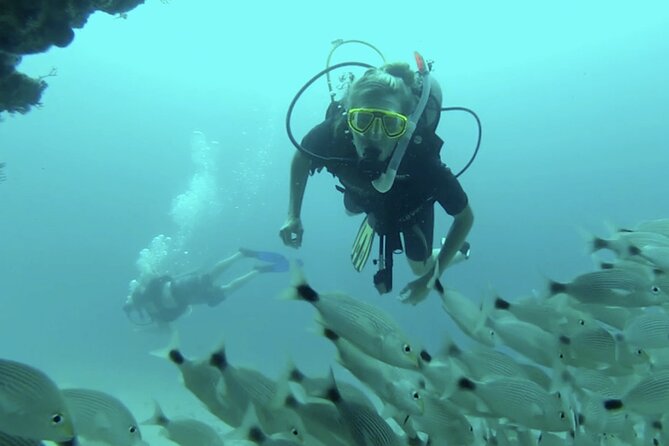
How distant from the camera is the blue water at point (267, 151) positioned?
43.0m

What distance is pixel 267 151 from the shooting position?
73.0m

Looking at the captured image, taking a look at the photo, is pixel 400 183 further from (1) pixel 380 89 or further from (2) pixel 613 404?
(2) pixel 613 404

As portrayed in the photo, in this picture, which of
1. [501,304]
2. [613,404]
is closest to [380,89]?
[501,304]

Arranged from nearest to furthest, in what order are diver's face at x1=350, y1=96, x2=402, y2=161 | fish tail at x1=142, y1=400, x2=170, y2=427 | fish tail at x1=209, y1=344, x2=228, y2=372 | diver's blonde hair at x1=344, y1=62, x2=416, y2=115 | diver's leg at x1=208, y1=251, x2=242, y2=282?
fish tail at x1=209, y1=344, x2=228, y2=372
fish tail at x1=142, y1=400, x2=170, y2=427
diver's face at x1=350, y1=96, x2=402, y2=161
diver's blonde hair at x1=344, y1=62, x2=416, y2=115
diver's leg at x1=208, y1=251, x2=242, y2=282

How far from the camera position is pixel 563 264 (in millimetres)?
53312

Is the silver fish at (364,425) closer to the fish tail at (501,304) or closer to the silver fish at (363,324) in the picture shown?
the silver fish at (363,324)

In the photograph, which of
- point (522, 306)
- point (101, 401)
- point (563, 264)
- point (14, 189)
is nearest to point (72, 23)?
point (101, 401)

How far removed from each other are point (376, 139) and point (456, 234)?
1.20 metres

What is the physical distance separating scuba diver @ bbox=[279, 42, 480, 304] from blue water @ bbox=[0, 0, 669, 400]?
2273 centimetres

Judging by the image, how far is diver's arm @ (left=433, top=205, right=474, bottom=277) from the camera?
4.61 meters

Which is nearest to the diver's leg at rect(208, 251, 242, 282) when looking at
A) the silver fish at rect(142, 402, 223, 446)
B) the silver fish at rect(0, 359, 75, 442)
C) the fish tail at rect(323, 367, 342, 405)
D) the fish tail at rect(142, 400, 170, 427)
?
the fish tail at rect(142, 400, 170, 427)

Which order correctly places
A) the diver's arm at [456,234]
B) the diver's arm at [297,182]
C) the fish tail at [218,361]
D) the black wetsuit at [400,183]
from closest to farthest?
the fish tail at [218,361]
the black wetsuit at [400,183]
the diver's arm at [456,234]
the diver's arm at [297,182]

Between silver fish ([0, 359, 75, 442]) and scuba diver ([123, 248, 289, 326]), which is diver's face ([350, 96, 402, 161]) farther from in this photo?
scuba diver ([123, 248, 289, 326])

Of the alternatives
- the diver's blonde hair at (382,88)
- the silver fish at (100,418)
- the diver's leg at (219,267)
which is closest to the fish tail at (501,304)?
the diver's blonde hair at (382,88)
